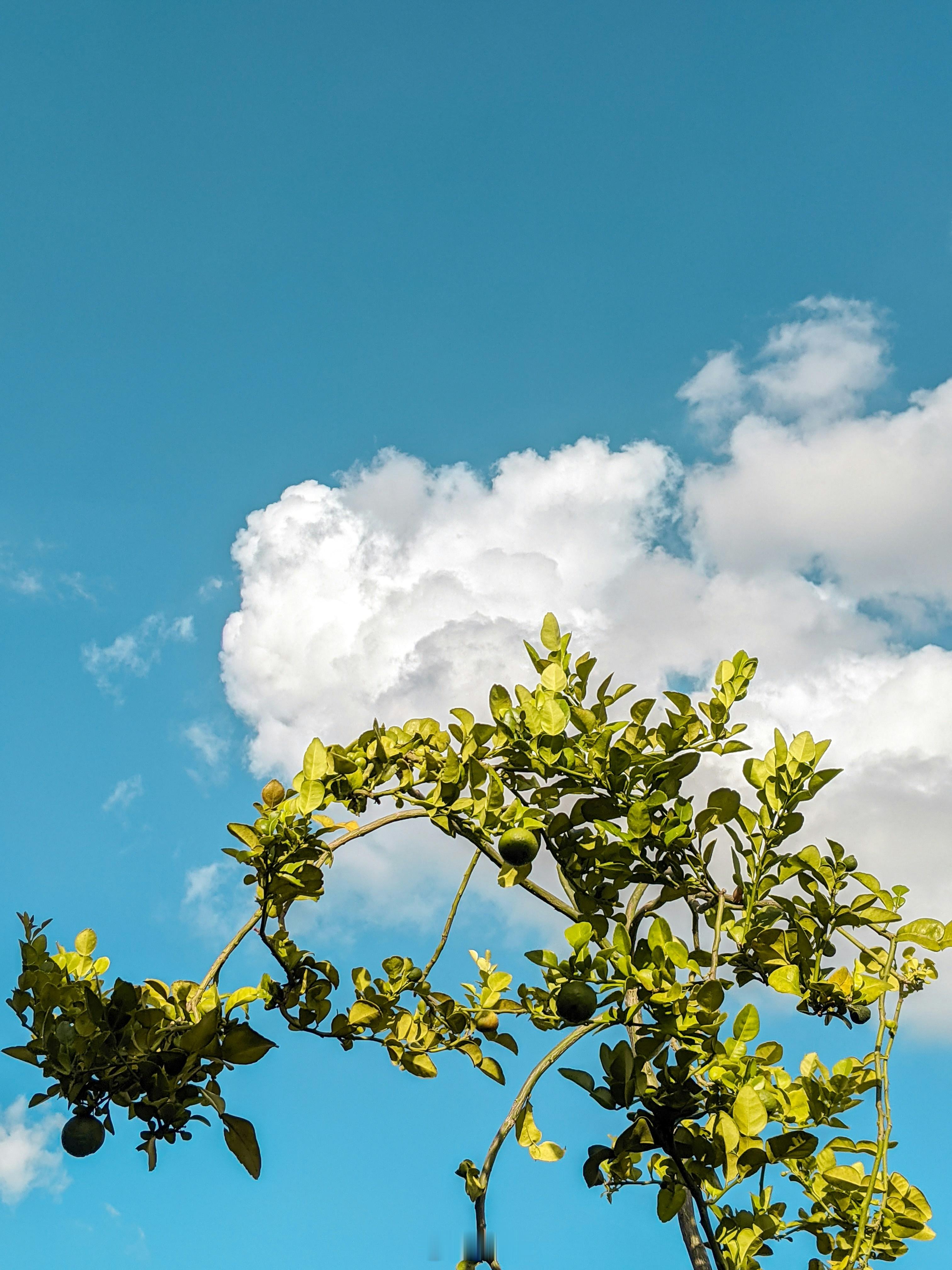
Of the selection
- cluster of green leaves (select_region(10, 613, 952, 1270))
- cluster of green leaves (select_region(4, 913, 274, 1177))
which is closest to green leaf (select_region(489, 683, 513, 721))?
cluster of green leaves (select_region(10, 613, 952, 1270))

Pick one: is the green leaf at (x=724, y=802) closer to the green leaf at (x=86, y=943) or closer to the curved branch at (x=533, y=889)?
the curved branch at (x=533, y=889)

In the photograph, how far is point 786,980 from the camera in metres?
2.06

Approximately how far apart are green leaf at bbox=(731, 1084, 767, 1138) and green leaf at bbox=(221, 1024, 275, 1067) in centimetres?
85

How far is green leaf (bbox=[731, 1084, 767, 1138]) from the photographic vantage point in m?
1.75

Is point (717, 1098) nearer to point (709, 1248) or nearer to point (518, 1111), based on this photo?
point (709, 1248)

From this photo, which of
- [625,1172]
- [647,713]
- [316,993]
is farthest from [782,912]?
[316,993]

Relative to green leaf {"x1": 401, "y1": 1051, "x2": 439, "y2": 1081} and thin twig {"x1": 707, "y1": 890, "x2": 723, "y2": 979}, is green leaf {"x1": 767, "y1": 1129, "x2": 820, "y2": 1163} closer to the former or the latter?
thin twig {"x1": 707, "y1": 890, "x2": 723, "y2": 979}

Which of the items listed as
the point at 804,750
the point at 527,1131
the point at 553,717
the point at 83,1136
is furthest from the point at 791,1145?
the point at 83,1136

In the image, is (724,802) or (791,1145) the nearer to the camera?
(791,1145)

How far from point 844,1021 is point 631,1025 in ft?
1.96

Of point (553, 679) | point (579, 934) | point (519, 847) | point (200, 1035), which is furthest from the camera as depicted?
point (553, 679)

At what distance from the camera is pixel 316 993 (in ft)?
6.89

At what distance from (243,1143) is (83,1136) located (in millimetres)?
288

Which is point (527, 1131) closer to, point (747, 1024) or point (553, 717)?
point (747, 1024)
